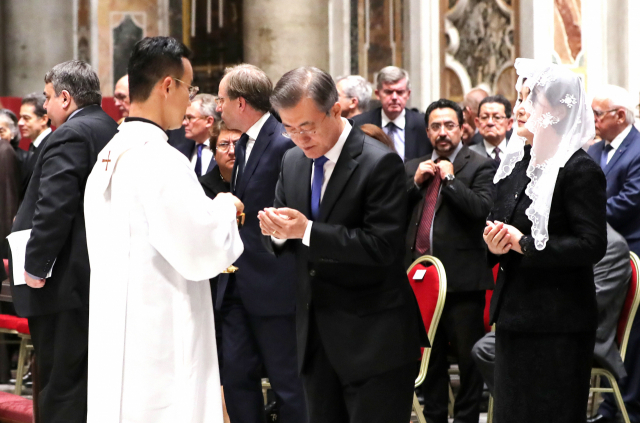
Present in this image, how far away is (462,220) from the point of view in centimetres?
497

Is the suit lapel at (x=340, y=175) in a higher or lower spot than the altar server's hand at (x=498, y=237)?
higher

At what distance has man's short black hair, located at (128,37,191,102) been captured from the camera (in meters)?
3.06

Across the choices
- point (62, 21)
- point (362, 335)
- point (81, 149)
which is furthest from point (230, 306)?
point (62, 21)

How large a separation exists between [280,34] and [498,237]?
5513 mm

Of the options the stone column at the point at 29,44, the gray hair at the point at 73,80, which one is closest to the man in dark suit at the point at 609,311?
the gray hair at the point at 73,80

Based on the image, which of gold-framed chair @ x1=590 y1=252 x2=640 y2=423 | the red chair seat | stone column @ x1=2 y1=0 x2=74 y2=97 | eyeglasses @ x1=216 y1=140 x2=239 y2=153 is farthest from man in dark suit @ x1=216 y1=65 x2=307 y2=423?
stone column @ x1=2 y1=0 x2=74 y2=97

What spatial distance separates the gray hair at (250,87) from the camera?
163 inches

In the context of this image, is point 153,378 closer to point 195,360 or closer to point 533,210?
point 195,360

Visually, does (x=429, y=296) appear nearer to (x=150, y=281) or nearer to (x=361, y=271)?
(x=361, y=271)

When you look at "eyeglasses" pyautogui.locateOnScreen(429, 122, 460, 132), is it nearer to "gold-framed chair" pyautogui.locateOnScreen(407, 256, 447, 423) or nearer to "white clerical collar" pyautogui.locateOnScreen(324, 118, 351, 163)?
Result: "gold-framed chair" pyautogui.locateOnScreen(407, 256, 447, 423)

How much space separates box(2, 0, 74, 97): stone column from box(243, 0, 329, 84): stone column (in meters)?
2.61

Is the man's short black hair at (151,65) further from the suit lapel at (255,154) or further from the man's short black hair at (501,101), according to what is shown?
the man's short black hair at (501,101)

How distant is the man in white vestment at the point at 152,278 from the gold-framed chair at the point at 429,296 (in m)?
1.40

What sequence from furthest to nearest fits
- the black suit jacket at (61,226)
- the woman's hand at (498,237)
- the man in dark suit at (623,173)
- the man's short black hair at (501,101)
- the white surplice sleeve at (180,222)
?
the man's short black hair at (501,101) → the man in dark suit at (623,173) → the black suit jacket at (61,226) → the woman's hand at (498,237) → the white surplice sleeve at (180,222)
